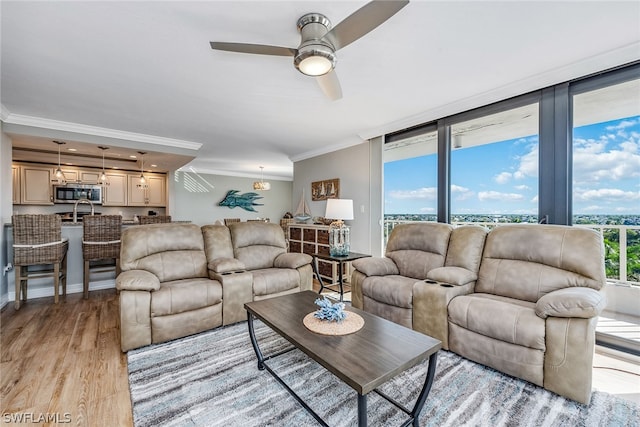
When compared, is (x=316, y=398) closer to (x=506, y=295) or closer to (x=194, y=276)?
(x=506, y=295)

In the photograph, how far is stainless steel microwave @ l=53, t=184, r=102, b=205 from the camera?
5.75 meters

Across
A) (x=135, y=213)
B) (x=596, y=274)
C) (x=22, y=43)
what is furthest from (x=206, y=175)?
(x=596, y=274)

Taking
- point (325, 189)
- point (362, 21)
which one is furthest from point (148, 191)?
point (362, 21)

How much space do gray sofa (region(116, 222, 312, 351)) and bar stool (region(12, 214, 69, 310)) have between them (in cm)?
154

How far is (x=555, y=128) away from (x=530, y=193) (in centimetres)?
70

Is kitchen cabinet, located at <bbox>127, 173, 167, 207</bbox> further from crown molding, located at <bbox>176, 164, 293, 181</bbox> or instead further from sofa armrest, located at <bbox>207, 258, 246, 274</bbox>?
sofa armrest, located at <bbox>207, 258, 246, 274</bbox>

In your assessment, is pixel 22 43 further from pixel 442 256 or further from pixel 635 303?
pixel 635 303

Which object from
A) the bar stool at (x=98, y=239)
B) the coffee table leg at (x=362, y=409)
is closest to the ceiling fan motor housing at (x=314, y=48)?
the coffee table leg at (x=362, y=409)

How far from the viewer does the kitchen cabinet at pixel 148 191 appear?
6.56m

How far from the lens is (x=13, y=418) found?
1.55m

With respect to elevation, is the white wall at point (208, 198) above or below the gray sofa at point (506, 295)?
above

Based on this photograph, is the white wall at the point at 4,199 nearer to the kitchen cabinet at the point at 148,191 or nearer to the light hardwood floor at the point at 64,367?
the light hardwood floor at the point at 64,367

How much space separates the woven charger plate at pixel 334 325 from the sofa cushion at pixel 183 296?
1223 millimetres

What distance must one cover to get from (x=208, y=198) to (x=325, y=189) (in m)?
4.61
